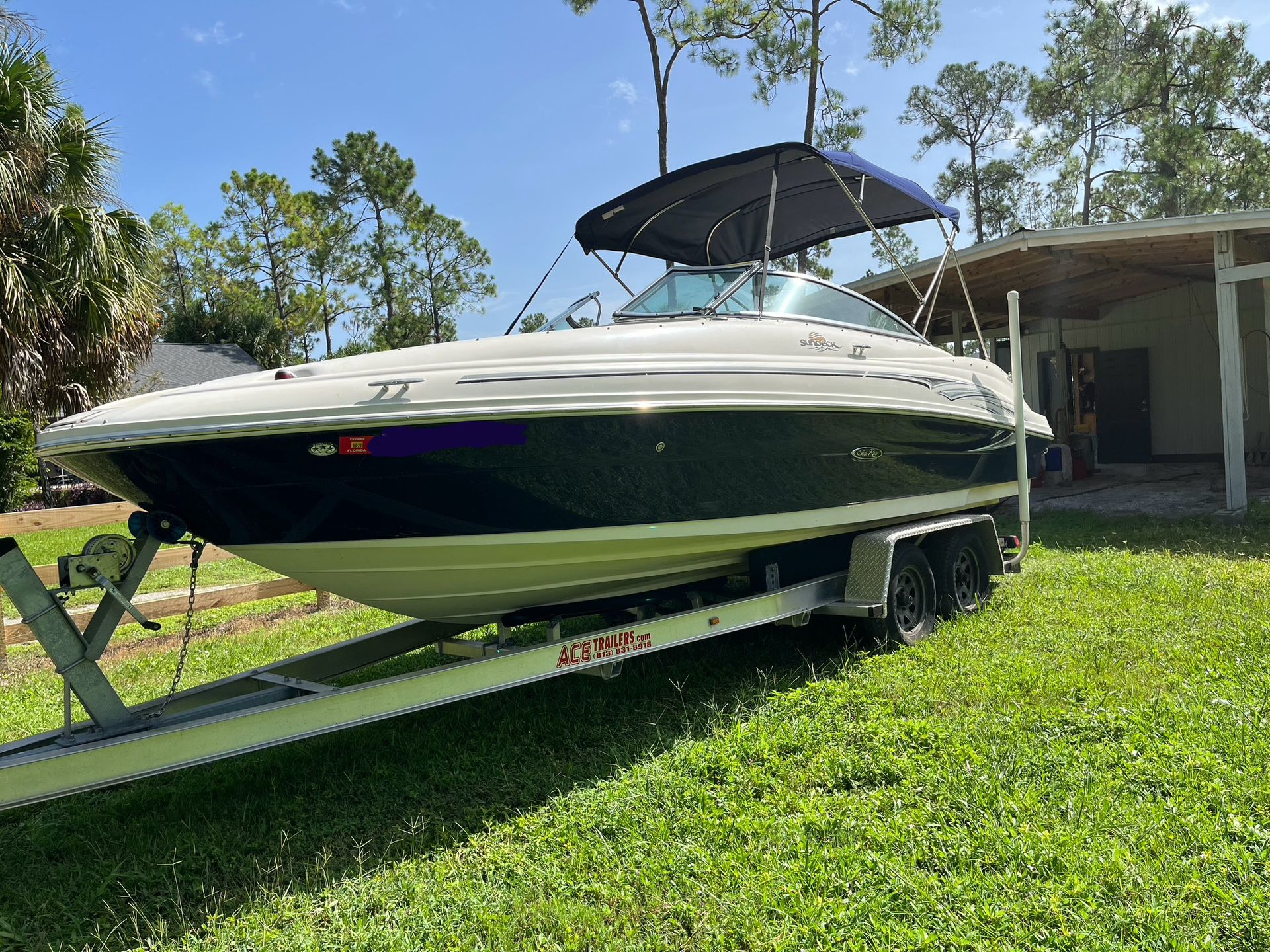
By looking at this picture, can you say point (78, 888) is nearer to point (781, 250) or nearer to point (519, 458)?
point (519, 458)

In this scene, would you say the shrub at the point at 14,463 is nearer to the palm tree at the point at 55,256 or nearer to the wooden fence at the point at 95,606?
the palm tree at the point at 55,256

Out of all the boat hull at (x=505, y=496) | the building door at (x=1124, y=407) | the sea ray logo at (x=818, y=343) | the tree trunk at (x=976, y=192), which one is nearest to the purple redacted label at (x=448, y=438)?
the boat hull at (x=505, y=496)

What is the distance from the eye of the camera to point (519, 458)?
292 centimetres

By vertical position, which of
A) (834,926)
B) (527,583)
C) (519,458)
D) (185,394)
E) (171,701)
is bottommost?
(834,926)

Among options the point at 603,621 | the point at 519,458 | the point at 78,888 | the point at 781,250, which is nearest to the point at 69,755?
the point at 78,888

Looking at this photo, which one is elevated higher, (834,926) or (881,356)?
(881,356)

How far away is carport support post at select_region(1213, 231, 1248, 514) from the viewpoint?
8516 mm

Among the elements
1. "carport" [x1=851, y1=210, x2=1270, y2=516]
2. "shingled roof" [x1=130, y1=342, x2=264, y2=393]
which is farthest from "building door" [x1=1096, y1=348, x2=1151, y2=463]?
"shingled roof" [x1=130, y1=342, x2=264, y2=393]

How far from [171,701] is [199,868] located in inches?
24.0

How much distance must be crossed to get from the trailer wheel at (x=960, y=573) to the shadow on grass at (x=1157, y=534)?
2.79 m

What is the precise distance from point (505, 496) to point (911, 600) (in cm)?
274

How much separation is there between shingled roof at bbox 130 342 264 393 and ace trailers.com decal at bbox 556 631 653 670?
59.4 feet

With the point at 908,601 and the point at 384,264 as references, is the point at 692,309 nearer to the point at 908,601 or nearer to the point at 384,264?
the point at 908,601

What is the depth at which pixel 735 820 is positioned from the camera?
2709 millimetres
